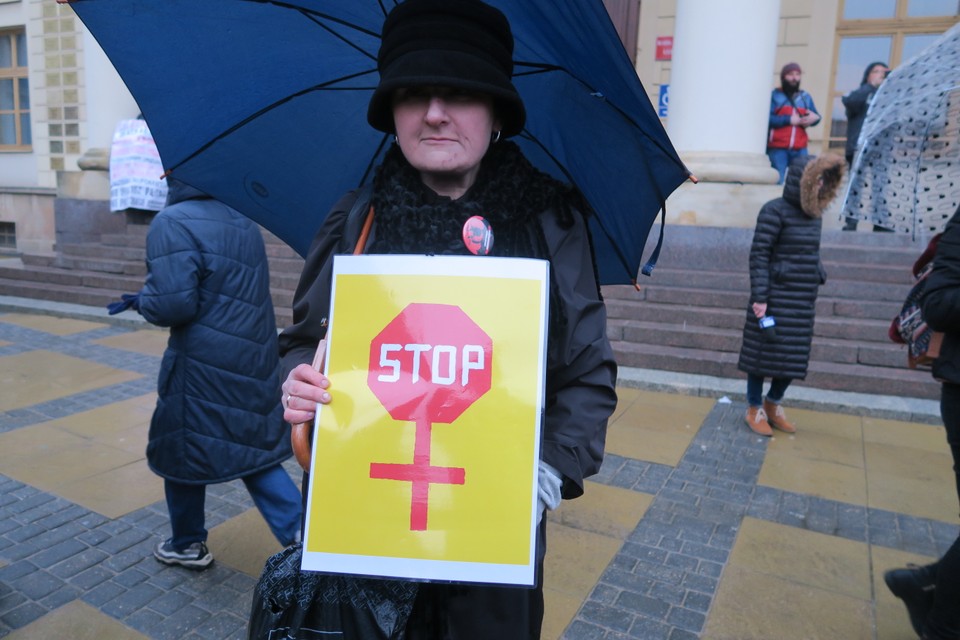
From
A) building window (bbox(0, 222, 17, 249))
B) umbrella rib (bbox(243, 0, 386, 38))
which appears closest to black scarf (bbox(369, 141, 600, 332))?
umbrella rib (bbox(243, 0, 386, 38))

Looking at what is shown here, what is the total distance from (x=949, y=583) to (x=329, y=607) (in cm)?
216

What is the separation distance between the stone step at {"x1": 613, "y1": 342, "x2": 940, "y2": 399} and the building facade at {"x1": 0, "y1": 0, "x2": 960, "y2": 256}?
271 centimetres

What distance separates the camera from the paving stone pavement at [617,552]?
292cm

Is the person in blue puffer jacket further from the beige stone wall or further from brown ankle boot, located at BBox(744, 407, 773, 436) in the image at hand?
the beige stone wall

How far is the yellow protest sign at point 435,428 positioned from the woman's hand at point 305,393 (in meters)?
0.02

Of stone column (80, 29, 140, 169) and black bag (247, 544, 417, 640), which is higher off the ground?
stone column (80, 29, 140, 169)

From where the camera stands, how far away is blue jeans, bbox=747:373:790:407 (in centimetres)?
524

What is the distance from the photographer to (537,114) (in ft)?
6.04

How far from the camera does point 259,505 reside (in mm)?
3215

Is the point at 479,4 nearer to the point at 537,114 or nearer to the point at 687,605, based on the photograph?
Answer: the point at 537,114

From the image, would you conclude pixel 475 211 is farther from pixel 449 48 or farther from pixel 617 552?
pixel 617 552

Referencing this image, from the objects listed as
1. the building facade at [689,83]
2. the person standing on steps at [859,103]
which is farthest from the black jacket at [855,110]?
the building facade at [689,83]

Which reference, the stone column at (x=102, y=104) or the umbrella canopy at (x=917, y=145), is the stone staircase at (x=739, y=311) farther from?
the stone column at (x=102, y=104)

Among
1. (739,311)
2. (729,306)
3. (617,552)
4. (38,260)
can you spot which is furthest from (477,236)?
(38,260)
